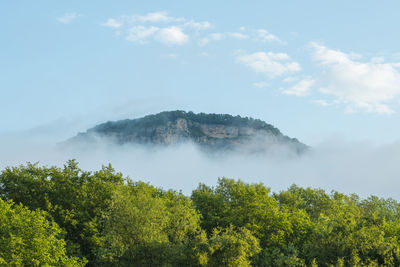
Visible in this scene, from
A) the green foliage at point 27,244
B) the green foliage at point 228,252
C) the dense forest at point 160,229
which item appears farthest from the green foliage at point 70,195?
the green foliage at point 228,252

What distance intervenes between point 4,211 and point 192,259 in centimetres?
2179

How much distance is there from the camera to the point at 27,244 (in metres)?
44.1

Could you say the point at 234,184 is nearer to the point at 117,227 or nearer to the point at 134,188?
the point at 134,188

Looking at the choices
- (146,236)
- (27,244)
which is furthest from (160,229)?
(27,244)

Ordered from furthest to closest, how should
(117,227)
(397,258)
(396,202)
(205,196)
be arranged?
(396,202), (205,196), (117,227), (397,258)

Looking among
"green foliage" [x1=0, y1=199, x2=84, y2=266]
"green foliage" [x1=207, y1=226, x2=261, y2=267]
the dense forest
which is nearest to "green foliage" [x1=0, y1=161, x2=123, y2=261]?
the dense forest

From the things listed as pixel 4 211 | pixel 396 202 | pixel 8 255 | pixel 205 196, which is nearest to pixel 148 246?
pixel 8 255

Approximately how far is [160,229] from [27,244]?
1274 cm

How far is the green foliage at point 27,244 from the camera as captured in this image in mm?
42250

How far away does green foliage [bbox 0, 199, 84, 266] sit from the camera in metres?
42.2

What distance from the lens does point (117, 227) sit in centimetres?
4650

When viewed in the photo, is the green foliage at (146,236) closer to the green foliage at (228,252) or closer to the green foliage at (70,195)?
the green foliage at (228,252)

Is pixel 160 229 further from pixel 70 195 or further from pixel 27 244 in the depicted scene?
pixel 70 195

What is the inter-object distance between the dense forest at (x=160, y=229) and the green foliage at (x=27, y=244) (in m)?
0.09
